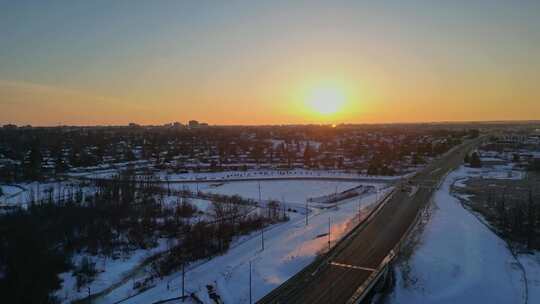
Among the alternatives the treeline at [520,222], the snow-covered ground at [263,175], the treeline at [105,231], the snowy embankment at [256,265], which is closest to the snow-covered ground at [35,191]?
the treeline at [105,231]

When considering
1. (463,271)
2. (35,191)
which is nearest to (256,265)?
(463,271)

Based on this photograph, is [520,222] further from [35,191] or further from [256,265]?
[35,191]

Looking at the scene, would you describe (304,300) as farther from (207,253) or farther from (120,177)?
(120,177)

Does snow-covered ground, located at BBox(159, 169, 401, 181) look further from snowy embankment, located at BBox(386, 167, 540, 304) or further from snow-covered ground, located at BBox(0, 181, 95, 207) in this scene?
snowy embankment, located at BBox(386, 167, 540, 304)

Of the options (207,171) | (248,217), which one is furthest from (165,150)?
(248,217)

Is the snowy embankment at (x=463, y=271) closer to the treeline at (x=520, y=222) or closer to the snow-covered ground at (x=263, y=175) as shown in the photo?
the treeline at (x=520, y=222)

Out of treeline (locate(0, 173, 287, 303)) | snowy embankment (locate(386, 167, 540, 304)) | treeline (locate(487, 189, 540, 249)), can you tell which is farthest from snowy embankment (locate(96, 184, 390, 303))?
treeline (locate(487, 189, 540, 249))
